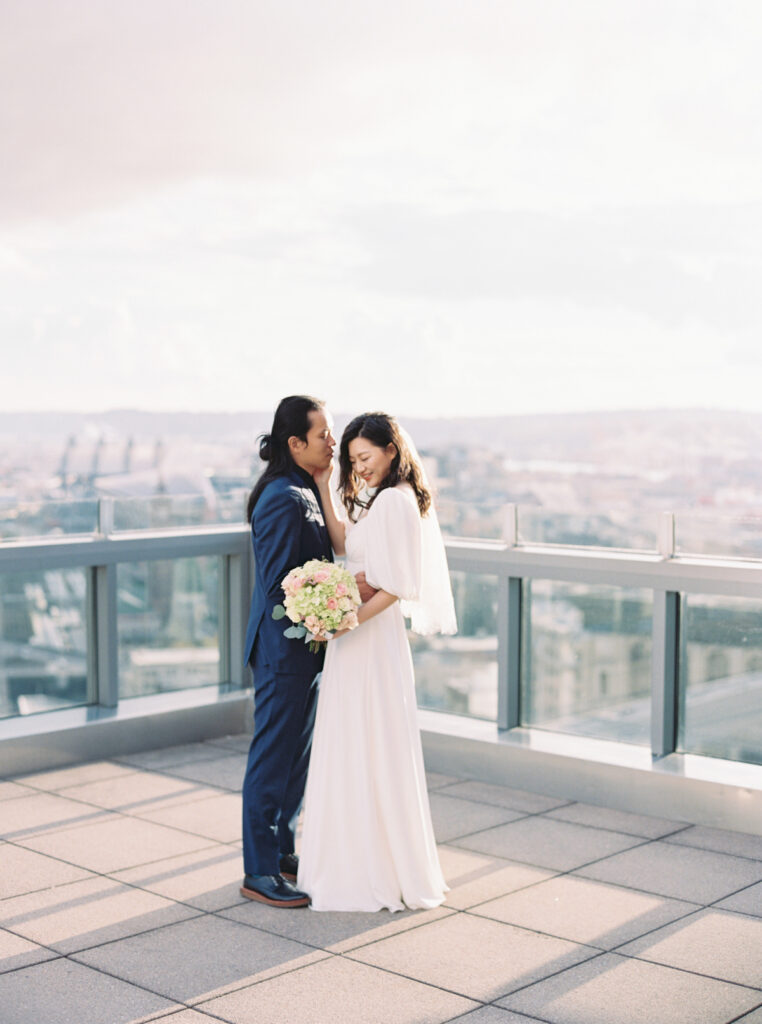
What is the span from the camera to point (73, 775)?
5418mm

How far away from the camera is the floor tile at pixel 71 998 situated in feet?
9.70

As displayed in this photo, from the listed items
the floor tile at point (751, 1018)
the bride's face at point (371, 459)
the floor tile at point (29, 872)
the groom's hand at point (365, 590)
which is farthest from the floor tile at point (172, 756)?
the floor tile at point (751, 1018)

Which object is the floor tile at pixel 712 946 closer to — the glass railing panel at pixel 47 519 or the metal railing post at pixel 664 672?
the metal railing post at pixel 664 672

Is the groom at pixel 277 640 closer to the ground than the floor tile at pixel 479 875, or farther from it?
farther from it

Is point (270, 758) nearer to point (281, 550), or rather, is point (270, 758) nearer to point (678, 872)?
point (281, 550)

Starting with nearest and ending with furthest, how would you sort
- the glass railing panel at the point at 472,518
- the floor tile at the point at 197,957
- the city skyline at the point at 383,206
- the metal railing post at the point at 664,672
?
the floor tile at the point at 197,957, the metal railing post at the point at 664,672, the glass railing panel at the point at 472,518, the city skyline at the point at 383,206

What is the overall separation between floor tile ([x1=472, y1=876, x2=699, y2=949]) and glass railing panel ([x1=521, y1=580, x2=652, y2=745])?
1.25 m

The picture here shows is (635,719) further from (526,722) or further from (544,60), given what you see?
(544,60)

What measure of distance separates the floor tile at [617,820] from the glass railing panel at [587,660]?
39 cm

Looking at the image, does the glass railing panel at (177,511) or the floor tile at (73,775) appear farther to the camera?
the glass railing panel at (177,511)

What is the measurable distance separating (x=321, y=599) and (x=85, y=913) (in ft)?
4.29

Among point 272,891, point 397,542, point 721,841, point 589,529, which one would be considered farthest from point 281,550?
point 721,841

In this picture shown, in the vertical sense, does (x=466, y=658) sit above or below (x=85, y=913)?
above

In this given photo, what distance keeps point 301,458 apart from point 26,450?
56.3 ft
